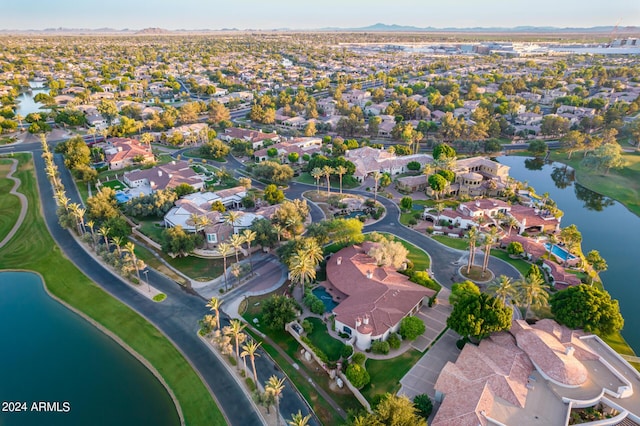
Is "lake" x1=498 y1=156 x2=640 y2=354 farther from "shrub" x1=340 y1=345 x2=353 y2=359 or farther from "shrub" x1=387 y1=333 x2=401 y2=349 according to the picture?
"shrub" x1=340 y1=345 x2=353 y2=359

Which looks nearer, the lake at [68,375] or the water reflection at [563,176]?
the lake at [68,375]

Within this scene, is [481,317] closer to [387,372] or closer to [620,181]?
[387,372]

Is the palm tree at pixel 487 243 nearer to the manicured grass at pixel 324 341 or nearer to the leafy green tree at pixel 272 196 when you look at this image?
the manicured grass at pixel 324 341

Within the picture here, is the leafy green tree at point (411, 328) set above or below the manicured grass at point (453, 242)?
above

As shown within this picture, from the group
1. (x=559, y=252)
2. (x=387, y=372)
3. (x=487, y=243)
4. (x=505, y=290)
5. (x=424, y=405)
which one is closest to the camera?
(x=424, y=405)

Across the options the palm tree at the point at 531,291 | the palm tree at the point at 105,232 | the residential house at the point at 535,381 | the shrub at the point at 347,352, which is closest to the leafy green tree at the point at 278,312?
the shrub at the point at 347,352

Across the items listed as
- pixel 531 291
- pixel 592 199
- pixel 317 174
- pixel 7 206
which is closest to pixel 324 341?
pixel 531 291

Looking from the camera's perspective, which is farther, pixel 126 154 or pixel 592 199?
pixel 126 154
